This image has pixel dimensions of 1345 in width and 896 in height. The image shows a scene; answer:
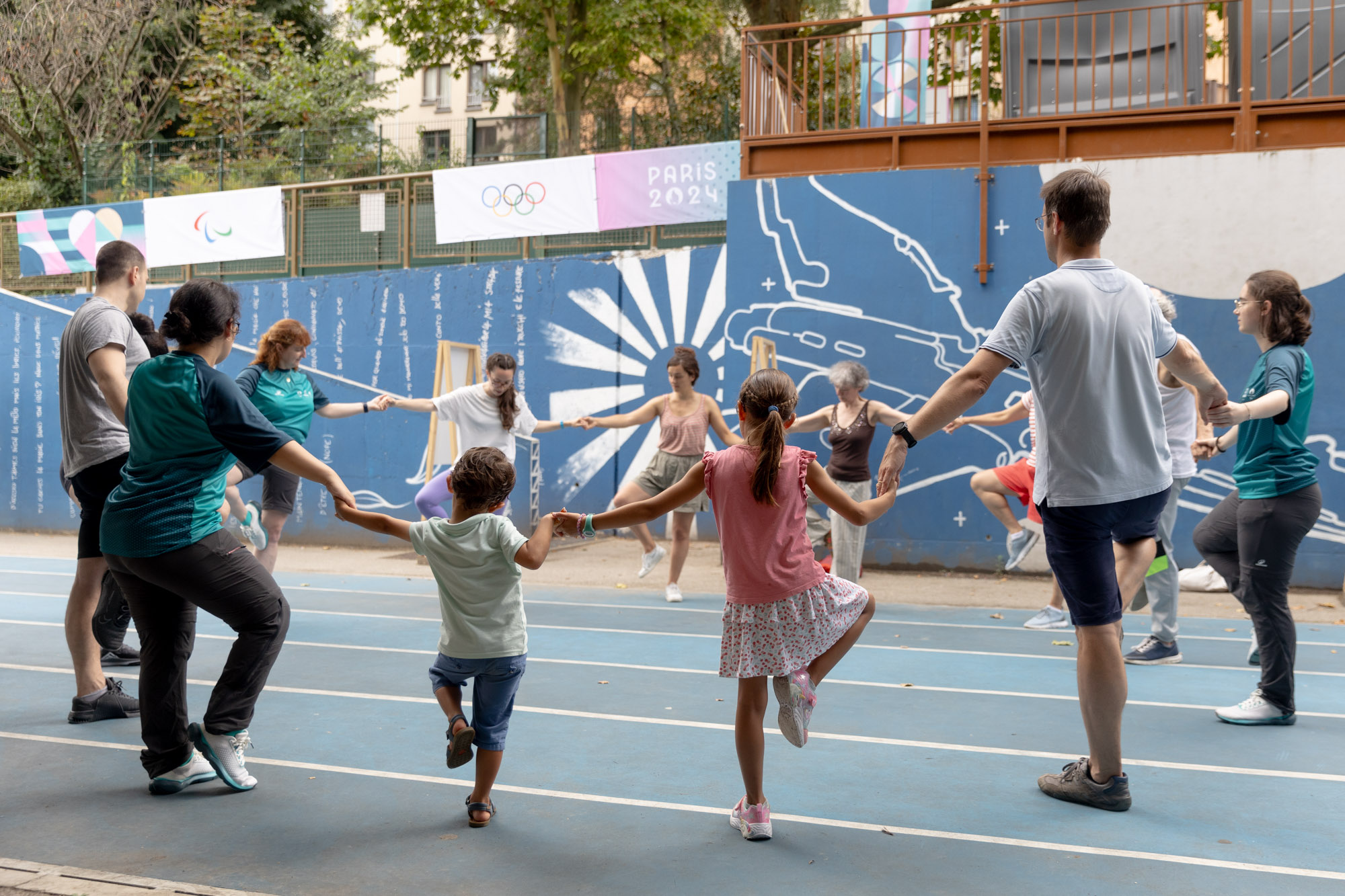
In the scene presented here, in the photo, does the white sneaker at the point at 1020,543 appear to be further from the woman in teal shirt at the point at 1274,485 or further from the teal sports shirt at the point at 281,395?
the teal sports shirt at the point at 281,395

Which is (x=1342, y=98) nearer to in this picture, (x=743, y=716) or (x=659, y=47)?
(x=743, y=716)

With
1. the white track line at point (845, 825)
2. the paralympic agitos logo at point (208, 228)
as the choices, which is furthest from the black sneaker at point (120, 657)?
the paralympic agitos logo at point (208, 228)

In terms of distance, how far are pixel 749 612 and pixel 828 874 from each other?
2.75 ft

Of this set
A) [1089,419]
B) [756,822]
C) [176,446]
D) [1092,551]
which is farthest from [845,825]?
[176,446]

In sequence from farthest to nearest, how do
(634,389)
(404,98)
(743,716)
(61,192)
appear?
(404,98), (61,192), (634,389), (743,716)

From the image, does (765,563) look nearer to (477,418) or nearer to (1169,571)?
(1169,571)

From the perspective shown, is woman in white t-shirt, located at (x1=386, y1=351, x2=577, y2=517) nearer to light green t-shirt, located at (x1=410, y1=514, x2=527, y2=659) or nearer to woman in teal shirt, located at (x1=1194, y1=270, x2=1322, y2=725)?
light green t-shirt, located at (x1=410, y1=514, x2=527, y2=659)

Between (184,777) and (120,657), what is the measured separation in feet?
8.08

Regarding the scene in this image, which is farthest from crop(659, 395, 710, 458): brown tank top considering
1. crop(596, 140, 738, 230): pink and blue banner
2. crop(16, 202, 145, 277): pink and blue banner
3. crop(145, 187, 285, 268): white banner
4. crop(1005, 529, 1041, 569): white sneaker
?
Result: crop(16, 202, 145, 277): pink and blue banner

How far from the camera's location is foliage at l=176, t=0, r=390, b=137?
24922mm

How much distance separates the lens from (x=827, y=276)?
1041cm

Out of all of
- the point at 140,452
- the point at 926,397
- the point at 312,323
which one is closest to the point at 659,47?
the point at 312,323

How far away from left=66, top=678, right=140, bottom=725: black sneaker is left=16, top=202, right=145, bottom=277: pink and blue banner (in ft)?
39.6

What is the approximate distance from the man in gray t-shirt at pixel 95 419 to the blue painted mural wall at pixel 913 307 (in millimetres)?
6481
